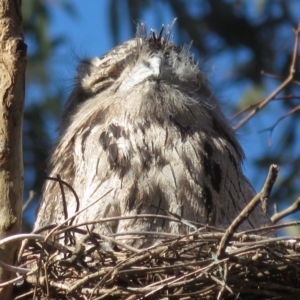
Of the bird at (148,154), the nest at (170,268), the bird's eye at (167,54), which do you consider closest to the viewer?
the nest at (170,268)

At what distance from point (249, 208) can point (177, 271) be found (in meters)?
0.42

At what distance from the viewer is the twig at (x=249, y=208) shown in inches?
91.9

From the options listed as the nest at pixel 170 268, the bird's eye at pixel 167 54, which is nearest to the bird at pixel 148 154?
the bird's eye at pixel 167 54

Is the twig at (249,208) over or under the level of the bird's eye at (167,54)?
under

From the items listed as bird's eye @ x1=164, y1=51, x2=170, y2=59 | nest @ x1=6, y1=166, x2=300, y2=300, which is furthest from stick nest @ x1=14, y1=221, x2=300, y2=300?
bird's eye @ x1=164, y1=51, x2=170, y2=59

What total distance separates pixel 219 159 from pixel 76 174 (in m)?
0.61

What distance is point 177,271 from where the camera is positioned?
106 inches

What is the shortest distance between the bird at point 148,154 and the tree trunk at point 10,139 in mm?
445

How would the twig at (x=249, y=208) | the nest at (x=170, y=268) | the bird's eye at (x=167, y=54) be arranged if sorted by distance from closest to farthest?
the twig at (x=249, y=208), the nest at (x=170, y=268), the bird's eye at (x=167, y=54)

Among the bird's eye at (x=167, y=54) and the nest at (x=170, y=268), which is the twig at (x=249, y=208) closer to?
the nest at (x=170, y=268)

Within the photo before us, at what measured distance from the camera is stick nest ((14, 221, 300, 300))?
104 inches

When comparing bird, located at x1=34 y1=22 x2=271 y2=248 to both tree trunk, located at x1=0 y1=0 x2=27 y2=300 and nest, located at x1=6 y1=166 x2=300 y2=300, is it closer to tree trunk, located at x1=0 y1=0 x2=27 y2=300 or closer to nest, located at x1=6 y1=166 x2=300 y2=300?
nest, located at x1=6 y1=166 x2=300 y2=300

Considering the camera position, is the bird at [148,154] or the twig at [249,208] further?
the bird at [148,154]

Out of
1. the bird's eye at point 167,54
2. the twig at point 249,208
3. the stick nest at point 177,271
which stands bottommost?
the stick nest at point 177,271
